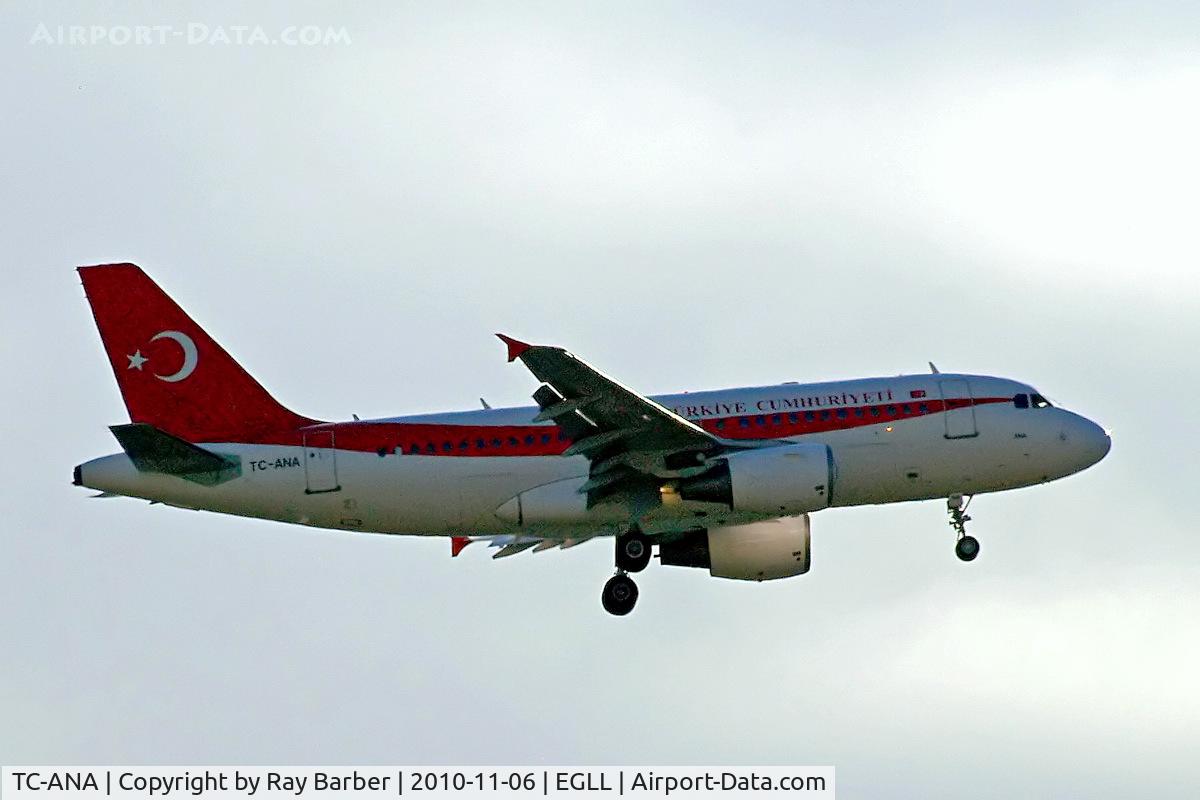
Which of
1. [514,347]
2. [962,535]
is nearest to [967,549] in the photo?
[962,535]

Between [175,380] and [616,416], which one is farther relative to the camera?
[175,380]

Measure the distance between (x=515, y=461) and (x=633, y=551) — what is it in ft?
13.4

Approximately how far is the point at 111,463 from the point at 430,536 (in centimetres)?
799

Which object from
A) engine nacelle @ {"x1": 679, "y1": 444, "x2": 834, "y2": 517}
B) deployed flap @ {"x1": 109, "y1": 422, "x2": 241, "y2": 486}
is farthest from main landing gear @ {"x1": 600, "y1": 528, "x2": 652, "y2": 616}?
deployed flap @ {"x1": 109, "y1": 422, "x2": 241, "y2": 486}

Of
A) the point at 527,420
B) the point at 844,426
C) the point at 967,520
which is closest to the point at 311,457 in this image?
the point at 527,420

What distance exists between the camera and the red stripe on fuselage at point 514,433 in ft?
180

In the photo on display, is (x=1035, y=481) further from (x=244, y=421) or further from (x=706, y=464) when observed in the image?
(x=244, y=421)

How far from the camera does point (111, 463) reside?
53812 millimetres

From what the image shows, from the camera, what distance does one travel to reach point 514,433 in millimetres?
55094

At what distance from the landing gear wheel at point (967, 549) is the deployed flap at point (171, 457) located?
1798cm

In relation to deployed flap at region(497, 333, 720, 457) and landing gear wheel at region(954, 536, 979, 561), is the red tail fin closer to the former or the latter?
deployed flap at region(497, 333, 720, 457)

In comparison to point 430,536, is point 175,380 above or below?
above

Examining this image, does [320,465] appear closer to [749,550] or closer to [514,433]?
[514,433]

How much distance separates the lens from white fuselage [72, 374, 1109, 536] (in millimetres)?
54625
